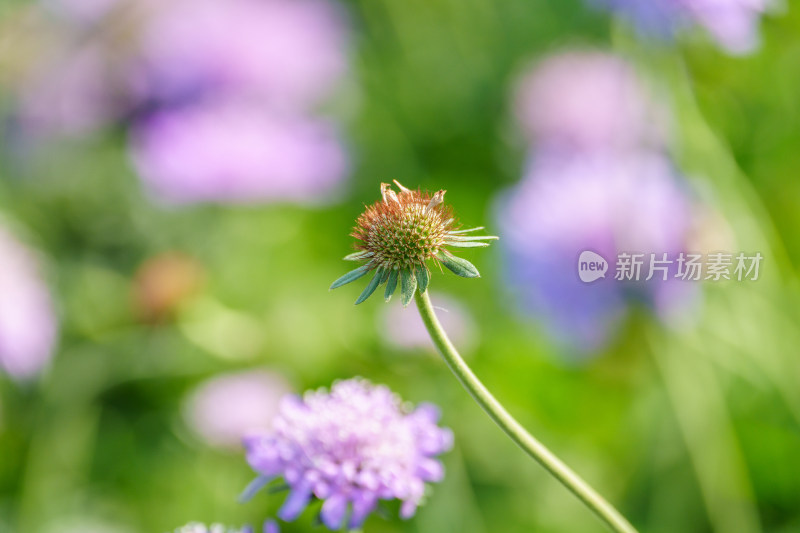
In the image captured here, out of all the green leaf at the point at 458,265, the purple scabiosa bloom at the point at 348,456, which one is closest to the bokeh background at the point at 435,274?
the purple scabiosa bloom at the point at 348,456

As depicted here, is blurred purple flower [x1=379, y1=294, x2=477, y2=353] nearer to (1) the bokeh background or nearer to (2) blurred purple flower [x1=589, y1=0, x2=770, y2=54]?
(1) the bokeh background

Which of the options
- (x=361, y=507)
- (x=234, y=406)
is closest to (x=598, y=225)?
(x=234, y=406)

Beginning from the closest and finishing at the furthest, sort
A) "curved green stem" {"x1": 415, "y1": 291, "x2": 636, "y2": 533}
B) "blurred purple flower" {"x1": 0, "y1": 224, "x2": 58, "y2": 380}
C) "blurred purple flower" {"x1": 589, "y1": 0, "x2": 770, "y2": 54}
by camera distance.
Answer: "curved green stem" {"x1": 415, "y1": 291, "x2": 636, "y2": 533}
"blurred purple flower" {"x1": 589, "y1": 0, "x2": 770, "y2": 54}
"blurred purple flower" {"x1": 0, "y1": 224, "x2": 58, "y2": 380}

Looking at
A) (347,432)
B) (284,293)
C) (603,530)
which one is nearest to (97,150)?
(284,293)

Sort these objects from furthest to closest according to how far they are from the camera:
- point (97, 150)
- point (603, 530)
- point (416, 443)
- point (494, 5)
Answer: point (494, 5), point (97, 150), point (603, 530), point (416, 443)

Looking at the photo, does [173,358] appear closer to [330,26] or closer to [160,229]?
[160,229]

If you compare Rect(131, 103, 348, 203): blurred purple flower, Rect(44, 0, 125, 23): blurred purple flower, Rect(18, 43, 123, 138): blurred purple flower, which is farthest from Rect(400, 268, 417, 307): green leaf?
Rect(44, 0, 125, 23): blurred purple flower

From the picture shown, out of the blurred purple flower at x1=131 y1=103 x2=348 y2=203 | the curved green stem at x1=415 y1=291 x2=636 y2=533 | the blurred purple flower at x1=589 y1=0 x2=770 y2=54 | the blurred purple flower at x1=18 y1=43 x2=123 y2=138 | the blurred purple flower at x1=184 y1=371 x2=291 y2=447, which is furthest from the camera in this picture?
the blurred purple flower at x1=18 y1=43 x2=123 y2=138

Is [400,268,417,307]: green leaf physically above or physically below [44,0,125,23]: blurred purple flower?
below
